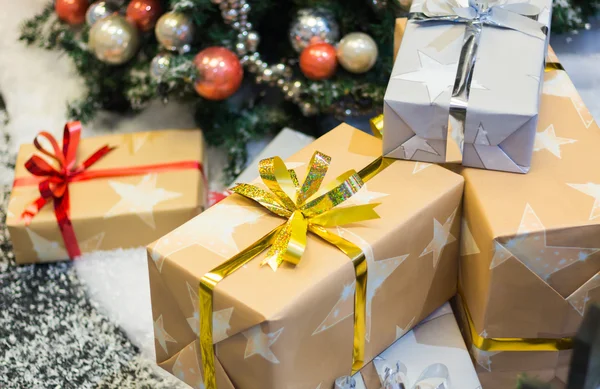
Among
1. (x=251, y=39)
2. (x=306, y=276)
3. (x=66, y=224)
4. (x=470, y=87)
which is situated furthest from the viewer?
(x=251, y=39)

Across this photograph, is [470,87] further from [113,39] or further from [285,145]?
[113,39]

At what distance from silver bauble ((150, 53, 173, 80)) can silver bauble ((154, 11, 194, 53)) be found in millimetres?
25

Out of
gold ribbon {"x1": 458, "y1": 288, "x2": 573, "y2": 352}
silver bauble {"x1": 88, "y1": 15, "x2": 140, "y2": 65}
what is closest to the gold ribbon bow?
gold ribbon {"x1": 458, "y1": 288, "x2": 573, "y2": 352}

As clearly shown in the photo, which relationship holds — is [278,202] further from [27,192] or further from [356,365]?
[27,192]

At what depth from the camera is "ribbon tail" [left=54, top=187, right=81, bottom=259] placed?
3.79ft

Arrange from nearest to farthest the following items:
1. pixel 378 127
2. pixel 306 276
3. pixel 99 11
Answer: pixel 306 276, pixel 378 127, pixel 99 11

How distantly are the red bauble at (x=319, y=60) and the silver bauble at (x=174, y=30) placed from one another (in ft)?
0.69

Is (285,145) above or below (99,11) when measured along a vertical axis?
below

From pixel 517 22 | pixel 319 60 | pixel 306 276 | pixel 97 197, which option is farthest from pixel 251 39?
pixel 306 276

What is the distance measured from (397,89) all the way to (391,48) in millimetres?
456

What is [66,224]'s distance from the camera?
1.16m

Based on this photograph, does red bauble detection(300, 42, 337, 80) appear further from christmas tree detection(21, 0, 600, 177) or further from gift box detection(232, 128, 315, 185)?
gift box detection(232, 128, 315, 185)

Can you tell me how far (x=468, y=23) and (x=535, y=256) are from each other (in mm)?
345

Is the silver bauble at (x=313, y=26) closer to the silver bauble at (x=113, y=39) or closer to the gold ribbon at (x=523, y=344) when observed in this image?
the silver bauble at (x=113, y=39)
